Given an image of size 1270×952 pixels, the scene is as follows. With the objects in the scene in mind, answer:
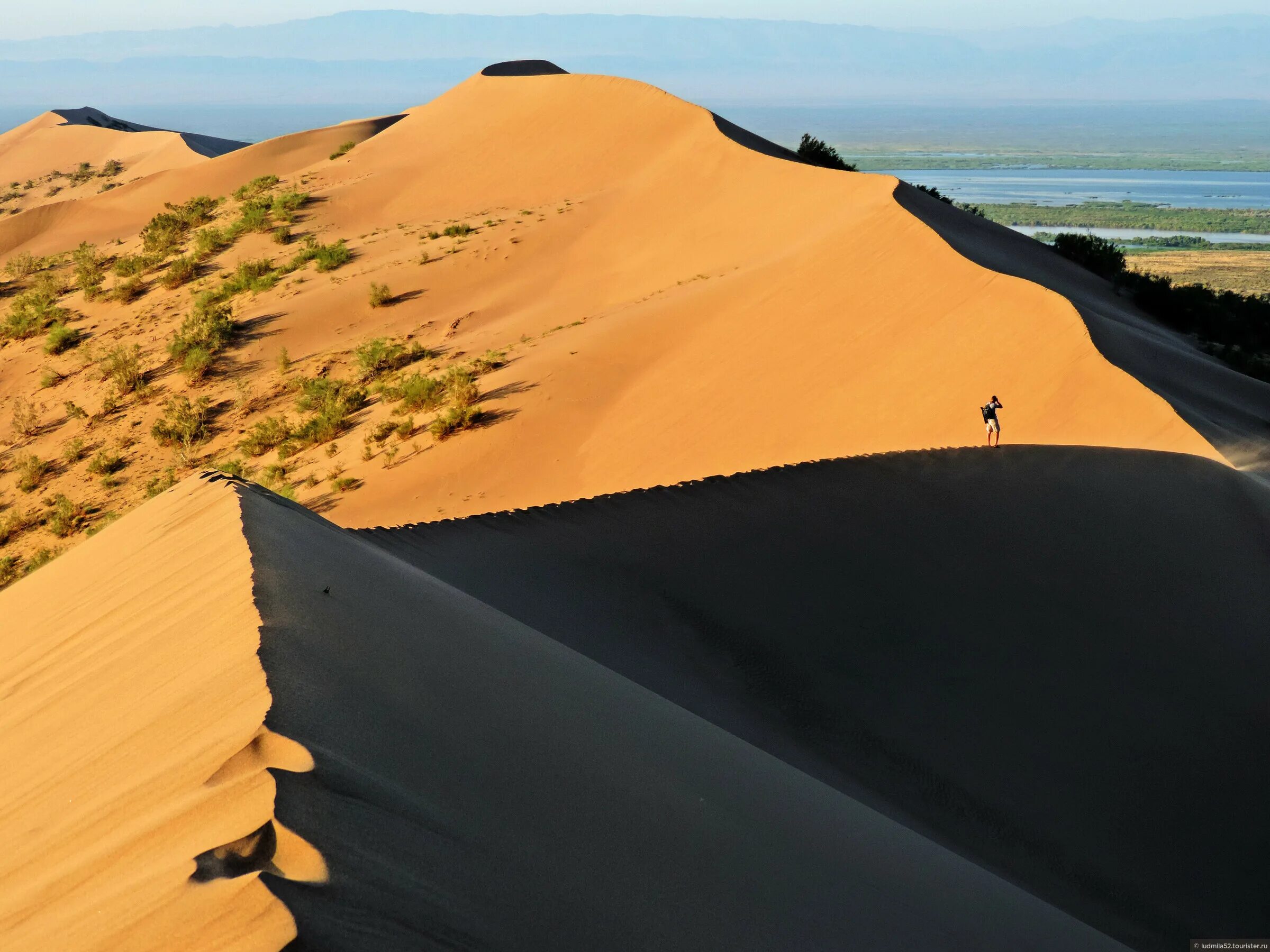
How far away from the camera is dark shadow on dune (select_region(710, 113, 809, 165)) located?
83.1 feet

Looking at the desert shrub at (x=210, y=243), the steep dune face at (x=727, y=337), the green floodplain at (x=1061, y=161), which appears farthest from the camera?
the green floodplain at (x=1061, y=161)

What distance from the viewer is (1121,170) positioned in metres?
127

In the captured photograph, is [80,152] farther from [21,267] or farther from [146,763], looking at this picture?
[146,763]

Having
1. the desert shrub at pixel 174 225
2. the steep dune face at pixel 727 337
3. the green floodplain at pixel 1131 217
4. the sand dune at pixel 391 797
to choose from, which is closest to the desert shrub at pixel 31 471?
the steep dune face at pixel 727 337

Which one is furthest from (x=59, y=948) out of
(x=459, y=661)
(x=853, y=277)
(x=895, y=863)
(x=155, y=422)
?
(x=155, y=422)

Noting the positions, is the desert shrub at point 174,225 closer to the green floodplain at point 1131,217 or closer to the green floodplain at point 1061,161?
the green floodplain at point 1131,217

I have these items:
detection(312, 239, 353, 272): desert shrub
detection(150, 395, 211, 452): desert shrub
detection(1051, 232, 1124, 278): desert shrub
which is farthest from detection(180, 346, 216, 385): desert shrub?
detection(1051, 232, 1124, 278): desert shrub

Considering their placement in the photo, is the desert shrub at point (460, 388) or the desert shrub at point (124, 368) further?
the desert shrub at point (124, 368)

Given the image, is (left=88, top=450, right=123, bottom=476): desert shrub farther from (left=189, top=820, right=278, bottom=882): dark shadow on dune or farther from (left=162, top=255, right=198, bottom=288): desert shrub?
(left=189, top=820, right=278, bottom=882): dark shadow on dune

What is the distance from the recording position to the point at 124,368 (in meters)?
18.0

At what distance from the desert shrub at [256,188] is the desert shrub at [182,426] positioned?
43.7 ft

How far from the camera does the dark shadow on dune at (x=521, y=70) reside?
1346 inches

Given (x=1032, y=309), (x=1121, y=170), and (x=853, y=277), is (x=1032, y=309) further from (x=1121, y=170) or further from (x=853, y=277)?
(x=1121, y=170)

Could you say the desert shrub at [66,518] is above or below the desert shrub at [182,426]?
below
